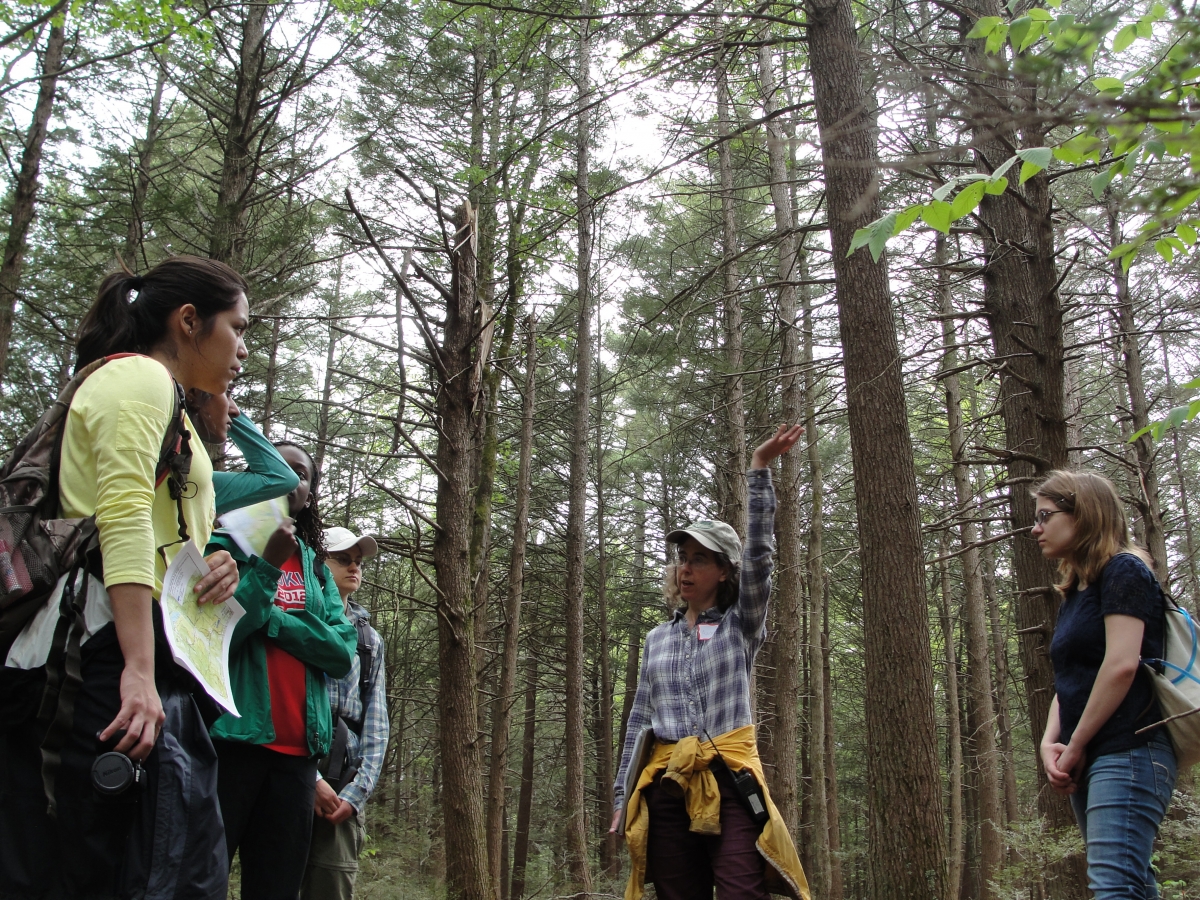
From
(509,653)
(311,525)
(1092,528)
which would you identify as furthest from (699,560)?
(509,653)

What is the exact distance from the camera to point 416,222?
11.0 m

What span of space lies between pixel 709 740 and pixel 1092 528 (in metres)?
1.61

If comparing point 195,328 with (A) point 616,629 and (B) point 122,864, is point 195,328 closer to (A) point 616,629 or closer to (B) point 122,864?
(B) point 122,864

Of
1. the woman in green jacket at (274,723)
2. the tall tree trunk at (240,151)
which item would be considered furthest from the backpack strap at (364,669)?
the tall tree trunk at (240,151)

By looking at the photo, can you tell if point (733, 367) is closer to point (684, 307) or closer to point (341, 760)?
point (684, 307)

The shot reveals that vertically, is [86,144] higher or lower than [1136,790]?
higher

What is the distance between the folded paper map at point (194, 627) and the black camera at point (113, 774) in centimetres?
27

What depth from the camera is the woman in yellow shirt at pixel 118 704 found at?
1674mm

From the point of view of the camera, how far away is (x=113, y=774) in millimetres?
1660

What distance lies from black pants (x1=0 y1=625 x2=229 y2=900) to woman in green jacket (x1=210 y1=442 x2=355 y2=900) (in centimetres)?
87

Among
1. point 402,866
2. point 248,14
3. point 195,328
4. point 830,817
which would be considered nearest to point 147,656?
point 195,328

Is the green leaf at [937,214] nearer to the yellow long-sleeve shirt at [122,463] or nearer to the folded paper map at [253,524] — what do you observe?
the yellow long-sleeve shirt at [122,463]

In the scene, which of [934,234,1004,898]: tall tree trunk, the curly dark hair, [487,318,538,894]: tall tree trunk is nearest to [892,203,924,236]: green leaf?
the curly dark hair

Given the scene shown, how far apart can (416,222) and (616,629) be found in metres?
10.9
